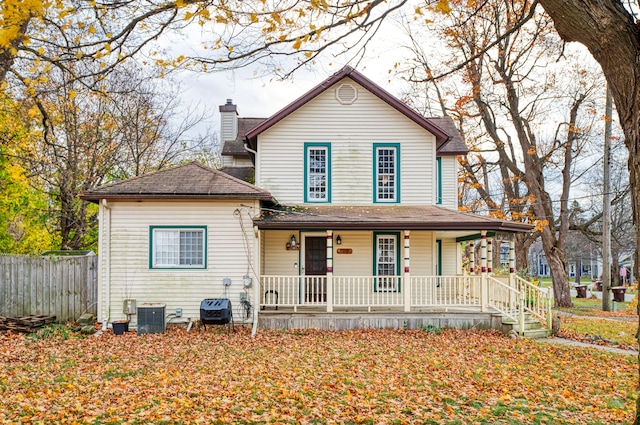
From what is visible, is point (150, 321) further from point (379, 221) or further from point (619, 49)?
point (619, 49)

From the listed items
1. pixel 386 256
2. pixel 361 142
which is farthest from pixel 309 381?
pixel 361 142

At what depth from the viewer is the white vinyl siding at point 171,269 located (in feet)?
46.5

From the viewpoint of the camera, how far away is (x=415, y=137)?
54.3 feet

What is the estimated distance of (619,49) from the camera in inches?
154

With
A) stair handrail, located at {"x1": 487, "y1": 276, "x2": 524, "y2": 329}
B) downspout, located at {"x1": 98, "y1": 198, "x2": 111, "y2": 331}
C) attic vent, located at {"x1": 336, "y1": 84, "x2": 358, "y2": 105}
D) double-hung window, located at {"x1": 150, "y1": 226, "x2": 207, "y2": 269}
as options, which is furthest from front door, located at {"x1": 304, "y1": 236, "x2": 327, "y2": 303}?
downspout, located at {"x1": 98, "y1": 198, "x2": 111, "y2": 331}

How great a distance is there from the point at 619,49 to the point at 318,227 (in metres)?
10.6

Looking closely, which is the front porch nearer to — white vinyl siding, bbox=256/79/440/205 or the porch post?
the porch post

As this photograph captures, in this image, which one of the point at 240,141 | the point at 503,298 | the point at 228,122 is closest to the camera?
the point at 503,298

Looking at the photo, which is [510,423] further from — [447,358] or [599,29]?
[599,29]

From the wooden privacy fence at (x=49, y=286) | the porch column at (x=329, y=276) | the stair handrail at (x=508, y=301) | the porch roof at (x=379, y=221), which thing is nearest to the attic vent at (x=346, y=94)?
the porch roof at (x=379, y=221)

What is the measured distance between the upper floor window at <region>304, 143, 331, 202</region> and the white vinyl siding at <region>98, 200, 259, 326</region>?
2.66 m

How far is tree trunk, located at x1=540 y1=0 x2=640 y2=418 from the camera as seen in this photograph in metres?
3.84

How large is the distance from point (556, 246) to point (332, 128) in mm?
14627

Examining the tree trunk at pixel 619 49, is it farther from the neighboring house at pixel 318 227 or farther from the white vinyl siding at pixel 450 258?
the white vinyl siding at pixel 450 258
